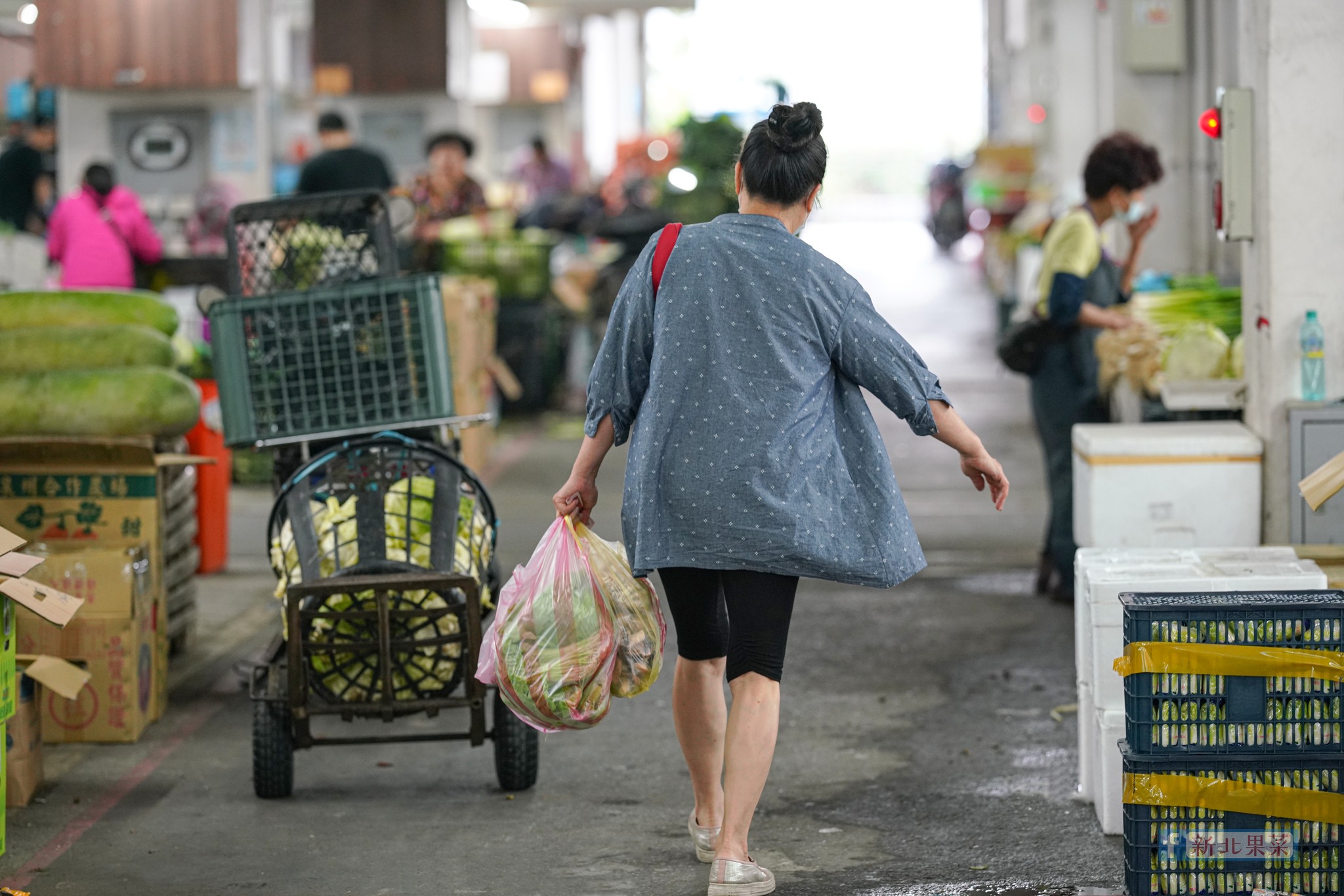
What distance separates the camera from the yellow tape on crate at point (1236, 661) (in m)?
3.59

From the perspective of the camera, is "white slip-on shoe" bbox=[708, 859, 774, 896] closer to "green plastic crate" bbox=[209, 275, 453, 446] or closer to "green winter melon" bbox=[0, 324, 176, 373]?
"green plastic crate" bbox=[209, 275, 453, 446]

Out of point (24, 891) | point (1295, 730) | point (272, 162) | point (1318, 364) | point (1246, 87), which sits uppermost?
point (272, 162)

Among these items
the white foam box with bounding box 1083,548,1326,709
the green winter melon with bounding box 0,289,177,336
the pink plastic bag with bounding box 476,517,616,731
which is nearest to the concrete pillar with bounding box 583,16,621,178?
the green winter melon with bounding box 0,289,177,336

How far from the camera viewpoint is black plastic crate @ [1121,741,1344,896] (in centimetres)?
365

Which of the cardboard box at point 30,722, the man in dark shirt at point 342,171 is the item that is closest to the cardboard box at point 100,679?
the cardboard box at point 30,722

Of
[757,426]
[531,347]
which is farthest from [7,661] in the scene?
[531,347]

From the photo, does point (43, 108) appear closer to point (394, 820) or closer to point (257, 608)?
point (257, 608)

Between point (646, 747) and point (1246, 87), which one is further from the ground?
point (1246, 87)

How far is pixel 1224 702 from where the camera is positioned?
3.63 meters

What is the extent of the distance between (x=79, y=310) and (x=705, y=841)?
337 cm

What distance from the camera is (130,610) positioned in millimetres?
5258

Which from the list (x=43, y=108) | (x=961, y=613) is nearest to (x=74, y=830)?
(x=961, y=613)

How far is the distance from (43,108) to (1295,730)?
1383 centimetres

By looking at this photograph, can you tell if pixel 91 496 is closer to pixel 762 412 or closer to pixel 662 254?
pixel 662 254
